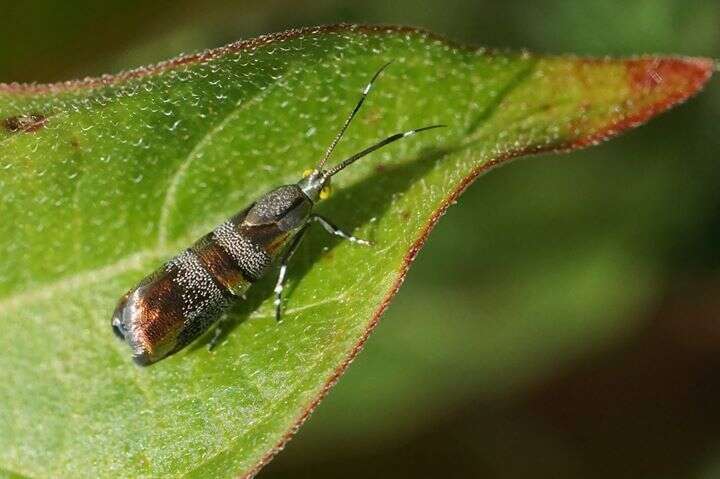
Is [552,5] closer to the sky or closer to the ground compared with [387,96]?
closer to the ground

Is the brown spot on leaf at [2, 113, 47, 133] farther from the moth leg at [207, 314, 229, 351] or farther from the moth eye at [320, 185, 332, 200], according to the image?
the moth eye at [320, 185, 332, 200]

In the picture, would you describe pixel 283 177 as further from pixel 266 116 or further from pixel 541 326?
pixel 541 326

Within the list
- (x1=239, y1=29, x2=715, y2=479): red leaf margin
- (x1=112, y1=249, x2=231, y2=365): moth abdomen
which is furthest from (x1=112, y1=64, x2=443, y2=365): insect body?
(x1=239, y1=29, x2=715, y2=479): red leaf margin

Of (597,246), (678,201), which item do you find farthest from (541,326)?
(678,201)

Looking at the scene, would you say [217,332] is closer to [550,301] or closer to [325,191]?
[325,191]

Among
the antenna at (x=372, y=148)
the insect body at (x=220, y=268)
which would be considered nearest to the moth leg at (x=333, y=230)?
the insect body at (x=220, y=268)

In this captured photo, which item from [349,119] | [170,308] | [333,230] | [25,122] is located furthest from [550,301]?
[25,122]

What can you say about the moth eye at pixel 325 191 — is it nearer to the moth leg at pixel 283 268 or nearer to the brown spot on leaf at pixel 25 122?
the moth leg at pixel 283 268
